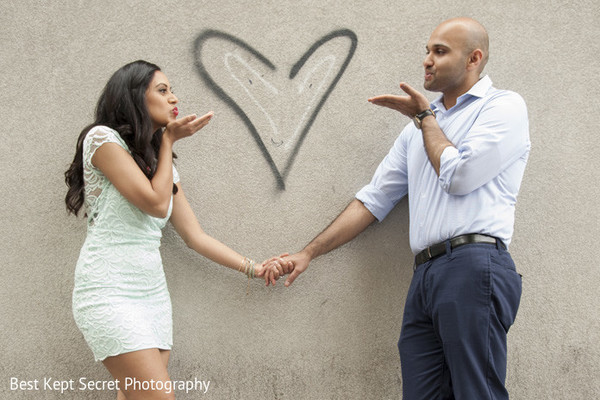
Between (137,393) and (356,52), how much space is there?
6.55 feet

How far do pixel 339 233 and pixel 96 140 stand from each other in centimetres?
128

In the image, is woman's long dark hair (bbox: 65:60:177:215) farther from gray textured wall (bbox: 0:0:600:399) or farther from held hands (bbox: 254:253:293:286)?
held hands (bbox: 254:253:293:286)

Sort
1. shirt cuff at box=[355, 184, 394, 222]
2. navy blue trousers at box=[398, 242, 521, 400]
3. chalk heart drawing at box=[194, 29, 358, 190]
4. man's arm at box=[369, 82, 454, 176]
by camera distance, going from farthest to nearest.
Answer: chalk heart drawing at box=[194, 29, 358, 190]
shirt cuff at box=[355, 184, 394, 222]
man's arm at box=[369, 82, 454, 176]
navy blue trousers at box=[398, 242, 521, 400]

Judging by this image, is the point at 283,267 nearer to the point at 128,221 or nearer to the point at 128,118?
the point at 128,221

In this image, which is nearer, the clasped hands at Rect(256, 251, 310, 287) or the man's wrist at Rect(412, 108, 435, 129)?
the man's wrist at Rect(412, 108, 435, 129)

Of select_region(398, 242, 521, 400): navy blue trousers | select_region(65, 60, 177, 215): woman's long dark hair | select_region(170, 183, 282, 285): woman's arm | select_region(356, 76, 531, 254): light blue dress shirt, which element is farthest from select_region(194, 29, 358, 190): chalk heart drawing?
select_region(398, 242, 521, 400): navy blue trousers

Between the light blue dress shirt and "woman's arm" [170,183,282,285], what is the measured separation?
0.90 metres

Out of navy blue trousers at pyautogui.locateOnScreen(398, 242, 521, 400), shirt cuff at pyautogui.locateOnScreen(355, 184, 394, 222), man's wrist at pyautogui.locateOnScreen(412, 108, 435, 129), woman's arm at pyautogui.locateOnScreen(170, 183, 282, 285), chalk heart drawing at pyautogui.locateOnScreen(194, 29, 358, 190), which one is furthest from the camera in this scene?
chalk heart drawing at pyautogui.locateOnScreen(194, 29, 358, 190)

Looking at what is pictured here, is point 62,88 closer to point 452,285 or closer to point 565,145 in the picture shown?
point 452,285

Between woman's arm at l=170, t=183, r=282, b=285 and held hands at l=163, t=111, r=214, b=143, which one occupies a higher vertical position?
held hands at l=163, t=111, r=214, b=143

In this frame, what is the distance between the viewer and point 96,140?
225 centimetres

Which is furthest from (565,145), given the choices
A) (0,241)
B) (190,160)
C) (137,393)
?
(0,241)

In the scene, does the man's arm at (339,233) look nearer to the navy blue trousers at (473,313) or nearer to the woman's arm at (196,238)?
the woman's arm at (196,238)

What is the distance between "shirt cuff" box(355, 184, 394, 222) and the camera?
2.88m
